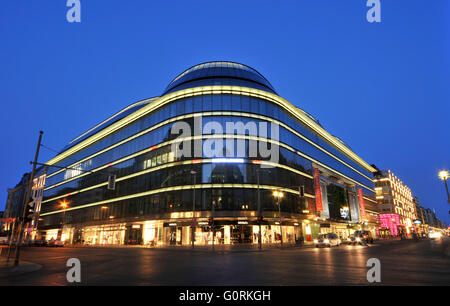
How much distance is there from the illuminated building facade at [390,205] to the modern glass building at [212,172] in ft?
189

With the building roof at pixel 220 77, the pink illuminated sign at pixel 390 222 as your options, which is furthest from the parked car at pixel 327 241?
the pink illuminated sign at pixel 390 222

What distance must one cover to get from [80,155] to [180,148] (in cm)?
4372

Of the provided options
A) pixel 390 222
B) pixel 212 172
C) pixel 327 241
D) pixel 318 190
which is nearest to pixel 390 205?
pixel 390 222

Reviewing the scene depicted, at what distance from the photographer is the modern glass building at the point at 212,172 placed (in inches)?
1724

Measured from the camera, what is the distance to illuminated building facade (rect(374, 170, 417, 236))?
11025 cm

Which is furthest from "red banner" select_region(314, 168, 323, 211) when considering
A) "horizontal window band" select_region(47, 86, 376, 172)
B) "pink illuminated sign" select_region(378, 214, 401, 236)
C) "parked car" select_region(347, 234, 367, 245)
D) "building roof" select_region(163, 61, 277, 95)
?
"pink illuminated sign" select_region(378, 214, 401, 236)

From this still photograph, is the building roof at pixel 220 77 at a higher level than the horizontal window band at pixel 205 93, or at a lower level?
higher

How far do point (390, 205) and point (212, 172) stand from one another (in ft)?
332

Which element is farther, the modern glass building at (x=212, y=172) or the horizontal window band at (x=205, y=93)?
the horizontal window band at (x=205, y=93)

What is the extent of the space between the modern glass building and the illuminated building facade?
5762cm

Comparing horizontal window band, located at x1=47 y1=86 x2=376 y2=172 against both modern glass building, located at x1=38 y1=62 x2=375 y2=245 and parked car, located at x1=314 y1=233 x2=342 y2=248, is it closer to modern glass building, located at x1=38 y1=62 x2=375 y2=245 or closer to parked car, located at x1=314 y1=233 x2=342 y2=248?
modern glass building, located at x1=38 y1=62 x2=375 y2=245

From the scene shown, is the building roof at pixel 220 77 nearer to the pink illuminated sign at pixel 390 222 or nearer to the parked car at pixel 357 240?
the parked car at pixel 357 240
